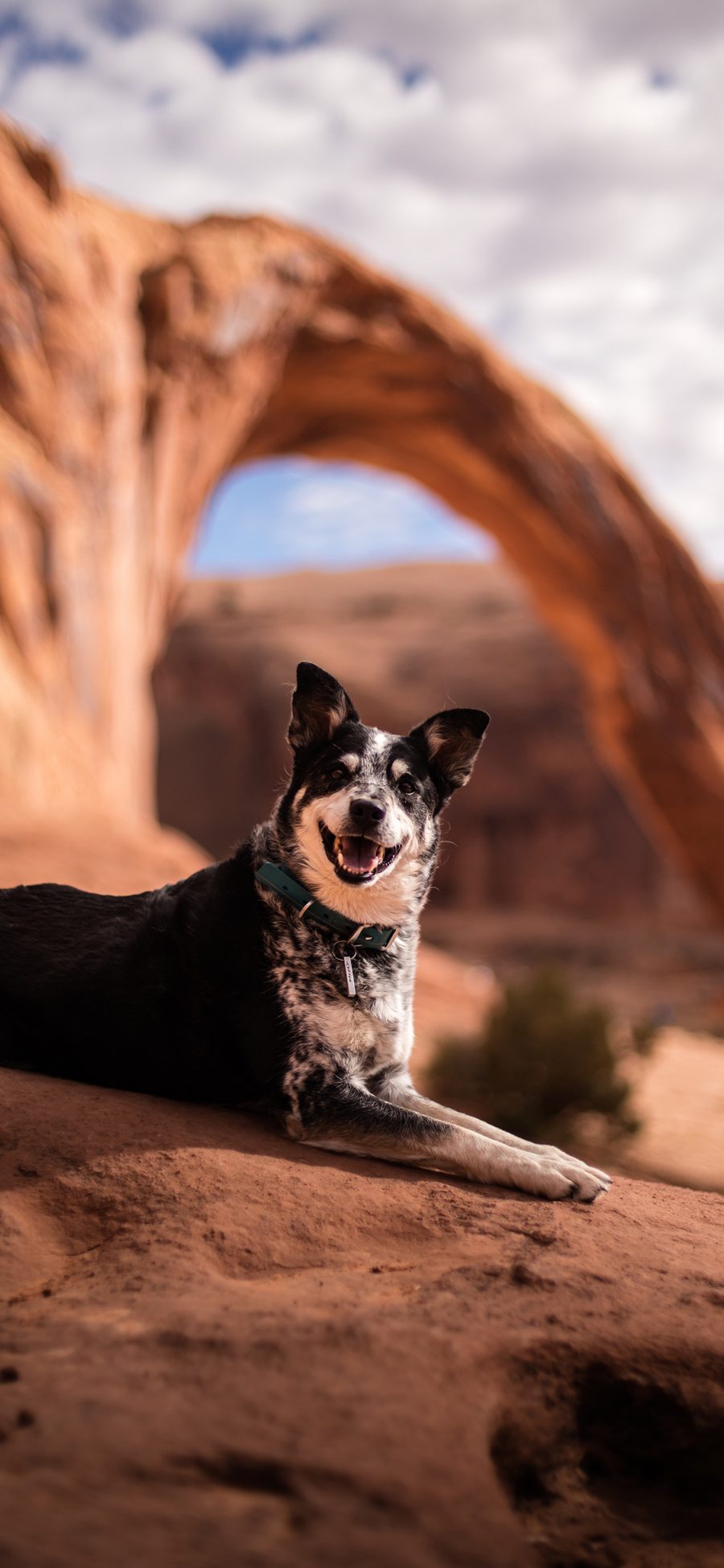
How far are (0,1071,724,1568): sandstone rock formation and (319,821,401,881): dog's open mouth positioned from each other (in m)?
0.79

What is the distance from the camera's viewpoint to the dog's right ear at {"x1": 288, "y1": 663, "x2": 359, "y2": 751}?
3346 mm

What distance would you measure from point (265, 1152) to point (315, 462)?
16.0m

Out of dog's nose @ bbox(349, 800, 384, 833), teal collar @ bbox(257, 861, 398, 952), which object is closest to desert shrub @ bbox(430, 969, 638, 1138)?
teal collar @ bbox(257, 861, 398, 952)

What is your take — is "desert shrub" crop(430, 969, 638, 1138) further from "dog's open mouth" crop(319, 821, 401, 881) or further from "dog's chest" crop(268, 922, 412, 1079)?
"dog's open mouth" crop(319, 821, 401, 881)

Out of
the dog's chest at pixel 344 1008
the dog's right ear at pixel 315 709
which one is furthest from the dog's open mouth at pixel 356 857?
the dog's right ear at pixel 315 709

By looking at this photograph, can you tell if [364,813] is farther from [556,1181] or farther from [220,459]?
[220,459]

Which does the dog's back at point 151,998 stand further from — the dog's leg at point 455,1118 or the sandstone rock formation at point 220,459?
the sandstone rock formation at point 220,459

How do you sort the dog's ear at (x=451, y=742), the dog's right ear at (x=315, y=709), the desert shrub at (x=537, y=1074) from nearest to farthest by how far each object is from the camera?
the dog's right ear at (x=315, y=709), the dog's ear at (x=451, y=742), the desert shrub at (x=537, y=1074)

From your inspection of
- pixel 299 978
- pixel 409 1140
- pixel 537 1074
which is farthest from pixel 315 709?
pixel 537 1074

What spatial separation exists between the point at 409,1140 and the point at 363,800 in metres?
0.94

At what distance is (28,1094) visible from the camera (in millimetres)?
3039

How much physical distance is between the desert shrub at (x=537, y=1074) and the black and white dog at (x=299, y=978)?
5.51m

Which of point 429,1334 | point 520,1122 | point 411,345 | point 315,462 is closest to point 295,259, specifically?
point 411,345

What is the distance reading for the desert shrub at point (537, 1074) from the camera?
8.50 metres
